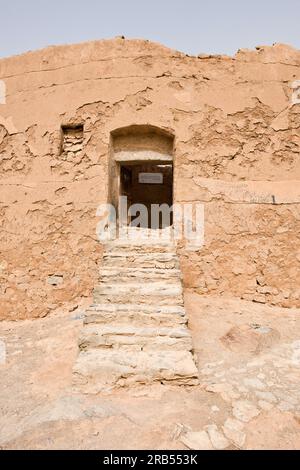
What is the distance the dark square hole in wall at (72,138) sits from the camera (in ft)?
18.0

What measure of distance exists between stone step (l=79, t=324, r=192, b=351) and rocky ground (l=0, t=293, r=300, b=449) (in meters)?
0.31

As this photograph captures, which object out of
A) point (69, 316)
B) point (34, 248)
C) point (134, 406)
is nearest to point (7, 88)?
point (34, 248)

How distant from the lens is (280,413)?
2605mm

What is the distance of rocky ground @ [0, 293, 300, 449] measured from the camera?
7.65ft

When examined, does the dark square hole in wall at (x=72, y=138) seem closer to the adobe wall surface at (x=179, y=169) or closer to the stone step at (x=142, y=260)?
the adobe wall surface at (x=179, y=169)

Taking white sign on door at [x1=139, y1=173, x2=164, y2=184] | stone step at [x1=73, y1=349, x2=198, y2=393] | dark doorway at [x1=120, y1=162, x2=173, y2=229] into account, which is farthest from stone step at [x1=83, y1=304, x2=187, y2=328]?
white sign on door at [x1=139, y1=173, x2=164, y2=184]

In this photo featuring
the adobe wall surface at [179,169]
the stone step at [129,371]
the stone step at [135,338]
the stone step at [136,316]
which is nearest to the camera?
the stone step at [129,371]

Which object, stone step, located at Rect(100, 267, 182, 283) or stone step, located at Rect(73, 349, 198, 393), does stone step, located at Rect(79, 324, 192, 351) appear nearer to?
stone step, located at Rect(73, 349, 198, 393)

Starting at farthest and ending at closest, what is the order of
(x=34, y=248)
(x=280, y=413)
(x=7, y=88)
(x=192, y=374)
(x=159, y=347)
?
(x=7, y=88)
(x=34, y=248)
(x=159, y=347)
(x=192, y=374)
(x=280, y=413)

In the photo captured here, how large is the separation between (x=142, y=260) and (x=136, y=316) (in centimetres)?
107

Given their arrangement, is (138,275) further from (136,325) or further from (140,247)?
(136,325)

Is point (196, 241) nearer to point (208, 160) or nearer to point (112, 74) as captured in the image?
point (208, 160)

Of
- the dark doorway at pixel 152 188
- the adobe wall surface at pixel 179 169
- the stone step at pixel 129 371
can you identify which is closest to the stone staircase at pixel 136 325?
the stone step at pixel 129 371
